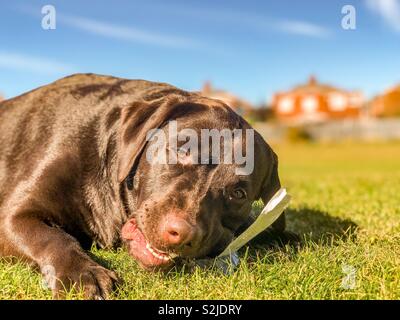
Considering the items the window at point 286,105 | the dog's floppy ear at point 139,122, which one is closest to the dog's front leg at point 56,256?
the dog's floppy ear at point 139,122

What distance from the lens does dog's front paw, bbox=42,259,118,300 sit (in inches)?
119

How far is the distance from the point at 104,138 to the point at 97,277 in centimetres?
131

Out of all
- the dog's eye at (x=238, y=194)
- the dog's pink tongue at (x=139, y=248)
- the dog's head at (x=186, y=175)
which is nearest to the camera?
the dog's head at (x=186, y=175)

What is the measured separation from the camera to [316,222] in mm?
5633

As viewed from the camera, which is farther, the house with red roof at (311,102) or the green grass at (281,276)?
the house with red roof at (311,102)

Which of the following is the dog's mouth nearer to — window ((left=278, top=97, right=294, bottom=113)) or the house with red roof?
the house with red roof

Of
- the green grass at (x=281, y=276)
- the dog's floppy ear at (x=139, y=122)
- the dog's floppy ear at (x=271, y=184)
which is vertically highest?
the dog's floppy ear at (x=139, y=122)

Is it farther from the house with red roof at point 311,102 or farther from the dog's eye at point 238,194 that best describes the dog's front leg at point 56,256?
the house with red roof at point 311,102

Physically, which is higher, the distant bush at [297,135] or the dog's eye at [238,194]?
the dog's eye at [238,194]

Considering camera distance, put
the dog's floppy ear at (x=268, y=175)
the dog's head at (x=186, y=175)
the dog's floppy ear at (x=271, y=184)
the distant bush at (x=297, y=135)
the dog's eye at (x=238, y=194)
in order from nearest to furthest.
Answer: the dog's head at (x=186, y=175), the dog's eye at (x=238, y=194), the dog's floppy ear at (x=268, y=175), the dog's floppy ear at (x=271, y=184), the distant bush at (x=297, y=135)

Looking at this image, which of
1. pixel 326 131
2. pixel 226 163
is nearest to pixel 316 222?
pixel 226 163

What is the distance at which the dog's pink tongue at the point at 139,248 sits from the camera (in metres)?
3.43
